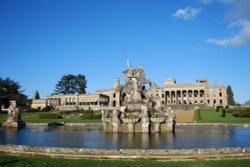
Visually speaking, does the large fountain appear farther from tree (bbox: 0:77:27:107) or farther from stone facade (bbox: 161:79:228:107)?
stone facade (bbox: 161:79:228:107)

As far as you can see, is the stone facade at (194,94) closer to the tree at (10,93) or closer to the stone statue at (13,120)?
the tree at (10,93)

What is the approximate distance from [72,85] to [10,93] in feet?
218

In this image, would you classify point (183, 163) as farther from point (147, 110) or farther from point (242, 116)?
point (242, 116)

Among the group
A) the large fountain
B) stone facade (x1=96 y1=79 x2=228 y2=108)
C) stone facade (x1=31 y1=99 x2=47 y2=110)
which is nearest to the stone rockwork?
the large fountain

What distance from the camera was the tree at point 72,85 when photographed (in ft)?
517

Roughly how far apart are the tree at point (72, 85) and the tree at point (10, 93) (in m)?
59.6

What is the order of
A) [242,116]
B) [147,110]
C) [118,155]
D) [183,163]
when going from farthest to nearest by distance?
1. [242,116]
2. [147,110]
3. [118,155]
4. [183,163]

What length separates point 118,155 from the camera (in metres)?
15.8

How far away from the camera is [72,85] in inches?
6255

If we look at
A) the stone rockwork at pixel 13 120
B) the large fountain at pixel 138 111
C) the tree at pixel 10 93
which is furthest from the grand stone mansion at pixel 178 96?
the large fountain at pixel 138 111

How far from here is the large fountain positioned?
1112 inches

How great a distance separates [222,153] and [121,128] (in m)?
13.9

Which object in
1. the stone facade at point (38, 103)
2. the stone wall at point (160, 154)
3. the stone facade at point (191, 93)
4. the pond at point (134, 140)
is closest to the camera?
the stone wall at point (160, 154)

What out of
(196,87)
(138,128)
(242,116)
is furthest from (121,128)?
(196,87)
